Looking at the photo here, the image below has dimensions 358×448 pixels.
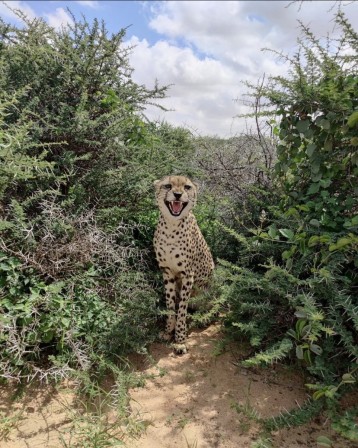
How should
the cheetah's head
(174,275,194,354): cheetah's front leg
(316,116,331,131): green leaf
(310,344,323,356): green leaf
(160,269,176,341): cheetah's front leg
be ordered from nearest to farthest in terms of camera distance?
(310,344,323,356): green leaf < (316,116,331,131): green leaf < the cheetah's head < (174,275,194,354): cheetah's front leg < (160,269,176,341): cheetah's front leg

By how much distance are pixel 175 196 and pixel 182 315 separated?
3.53 feet

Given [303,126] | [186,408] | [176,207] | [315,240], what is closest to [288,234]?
[315,240]

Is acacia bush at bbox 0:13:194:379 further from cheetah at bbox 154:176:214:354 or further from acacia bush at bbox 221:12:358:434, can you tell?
acacia bush at bbox 221:12:358:434

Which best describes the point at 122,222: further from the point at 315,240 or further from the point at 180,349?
the point at 315,240

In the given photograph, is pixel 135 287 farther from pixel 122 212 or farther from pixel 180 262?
pixel 122 212

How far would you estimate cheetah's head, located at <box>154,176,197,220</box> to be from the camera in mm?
3197

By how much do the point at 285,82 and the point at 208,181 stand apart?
2.11 metres

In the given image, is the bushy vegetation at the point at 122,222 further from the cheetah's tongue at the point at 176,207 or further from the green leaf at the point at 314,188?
the cheetah's tongue at the point at 176,207

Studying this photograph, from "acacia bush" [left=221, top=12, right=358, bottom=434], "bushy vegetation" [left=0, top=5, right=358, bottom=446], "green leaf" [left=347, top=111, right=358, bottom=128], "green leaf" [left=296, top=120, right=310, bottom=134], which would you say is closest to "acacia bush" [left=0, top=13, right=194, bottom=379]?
"bushy vegetation" [left=0, top=5, right=358, bottom=446]

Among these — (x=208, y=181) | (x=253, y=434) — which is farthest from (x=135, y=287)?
(x=208, y=181)

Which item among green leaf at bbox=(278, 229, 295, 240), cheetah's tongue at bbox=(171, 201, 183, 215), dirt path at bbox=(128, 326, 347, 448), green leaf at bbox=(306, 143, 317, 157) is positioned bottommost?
dirt path at bbox=(128, 326, 347, 448)

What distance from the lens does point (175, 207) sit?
3.26 meters

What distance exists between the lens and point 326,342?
104 inches

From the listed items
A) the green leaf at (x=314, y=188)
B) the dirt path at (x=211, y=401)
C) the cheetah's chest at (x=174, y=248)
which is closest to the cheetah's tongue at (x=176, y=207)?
the cheetah's chest at (x=174, y=248)
